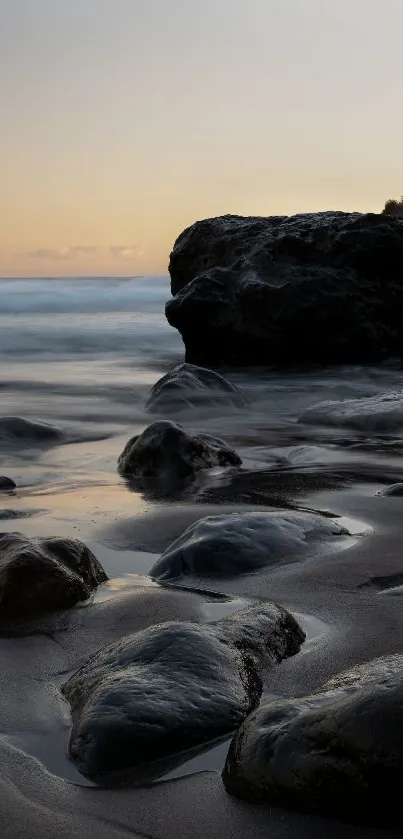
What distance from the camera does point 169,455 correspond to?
16.4ft

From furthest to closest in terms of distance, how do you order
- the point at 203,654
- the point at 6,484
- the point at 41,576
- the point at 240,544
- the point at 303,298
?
the point at 303,298 < the point at 6,484 < the point at 240,544 < the point at 41,576 < the point at 203,654

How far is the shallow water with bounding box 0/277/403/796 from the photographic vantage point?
11.4 ft

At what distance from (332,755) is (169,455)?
3.43 meters

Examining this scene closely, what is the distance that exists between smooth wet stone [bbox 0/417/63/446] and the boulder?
1405mm

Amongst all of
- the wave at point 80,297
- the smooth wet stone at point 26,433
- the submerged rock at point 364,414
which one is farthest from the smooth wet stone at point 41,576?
the wave at point 80,297

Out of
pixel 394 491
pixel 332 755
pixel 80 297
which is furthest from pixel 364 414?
pixel 80 297

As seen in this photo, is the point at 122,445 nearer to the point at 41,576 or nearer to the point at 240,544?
the point at 240,544

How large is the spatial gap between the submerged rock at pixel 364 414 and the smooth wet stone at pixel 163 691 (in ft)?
14.1

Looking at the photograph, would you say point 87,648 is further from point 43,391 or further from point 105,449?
point 43,391

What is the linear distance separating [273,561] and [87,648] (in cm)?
85

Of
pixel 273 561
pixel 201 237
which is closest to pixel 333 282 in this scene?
pixel 201 237

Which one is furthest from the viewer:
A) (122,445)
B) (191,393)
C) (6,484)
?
(191,393)

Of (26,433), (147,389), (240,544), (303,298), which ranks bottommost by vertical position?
(147,389)

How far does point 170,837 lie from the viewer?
→ 5.17ft
